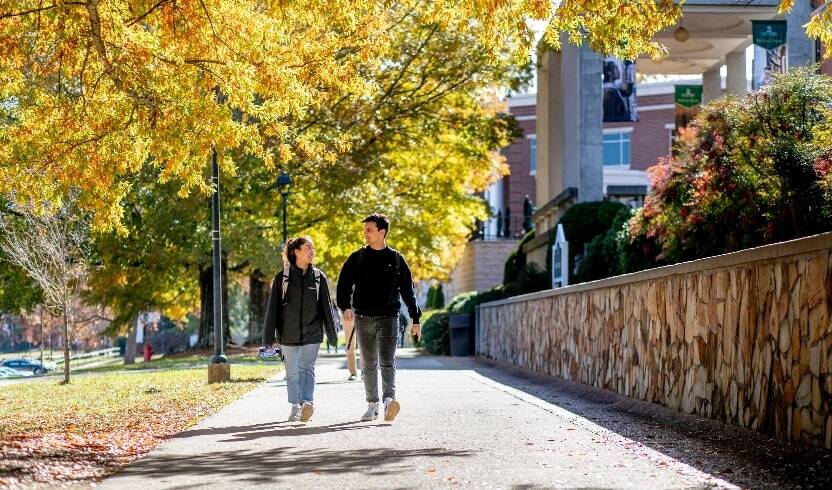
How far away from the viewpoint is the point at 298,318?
1217 cm

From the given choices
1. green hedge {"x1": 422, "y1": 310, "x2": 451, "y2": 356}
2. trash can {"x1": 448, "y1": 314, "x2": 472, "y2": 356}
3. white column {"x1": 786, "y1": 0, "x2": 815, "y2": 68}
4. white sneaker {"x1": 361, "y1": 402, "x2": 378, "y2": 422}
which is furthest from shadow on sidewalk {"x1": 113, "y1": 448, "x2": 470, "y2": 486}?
green hedge {"x1": 422, "y1": 310, "x2": 451, "y2": 356}

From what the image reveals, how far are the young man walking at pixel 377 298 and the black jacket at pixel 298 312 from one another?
444mm

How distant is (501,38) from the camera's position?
42.4 feet

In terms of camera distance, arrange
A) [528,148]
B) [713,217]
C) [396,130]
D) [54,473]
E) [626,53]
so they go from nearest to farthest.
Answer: [54,473]
[626,53]
[713,217]
[396,130]
[528,148]

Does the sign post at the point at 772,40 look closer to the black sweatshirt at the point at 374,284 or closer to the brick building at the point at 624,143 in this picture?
the black sweatshirt at the point at 374,284

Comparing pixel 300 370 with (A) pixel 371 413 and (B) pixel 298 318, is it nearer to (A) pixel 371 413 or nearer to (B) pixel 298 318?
(B) pixel 298 318

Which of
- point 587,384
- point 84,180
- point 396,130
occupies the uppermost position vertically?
point 396,130

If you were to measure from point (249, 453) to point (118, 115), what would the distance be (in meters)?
6.11

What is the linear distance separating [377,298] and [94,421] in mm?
3487

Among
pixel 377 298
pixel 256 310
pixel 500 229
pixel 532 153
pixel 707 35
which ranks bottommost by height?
pixel 256 310

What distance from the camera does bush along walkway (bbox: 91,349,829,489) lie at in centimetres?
772

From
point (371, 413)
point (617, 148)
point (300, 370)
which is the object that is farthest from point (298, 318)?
point (617, 148)

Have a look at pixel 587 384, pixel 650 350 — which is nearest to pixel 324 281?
pixel 650 350

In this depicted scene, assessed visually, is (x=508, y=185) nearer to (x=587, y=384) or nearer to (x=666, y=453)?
(x=587, y=384)
